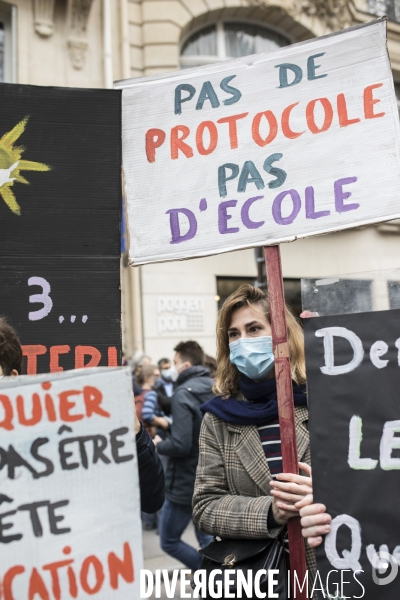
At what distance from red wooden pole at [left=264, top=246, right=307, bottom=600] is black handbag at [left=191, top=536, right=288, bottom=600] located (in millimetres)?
53

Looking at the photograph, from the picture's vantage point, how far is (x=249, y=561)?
198cm

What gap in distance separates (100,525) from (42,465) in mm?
194

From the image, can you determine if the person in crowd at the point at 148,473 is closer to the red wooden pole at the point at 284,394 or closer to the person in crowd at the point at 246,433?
the person in crowd at the point at 246,433

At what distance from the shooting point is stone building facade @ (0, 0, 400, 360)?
902cm

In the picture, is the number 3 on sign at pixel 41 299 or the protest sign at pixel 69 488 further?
the number 3 on sign at pixel 41 299

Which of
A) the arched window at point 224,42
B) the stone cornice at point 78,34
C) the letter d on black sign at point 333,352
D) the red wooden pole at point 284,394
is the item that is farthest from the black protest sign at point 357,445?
the arched window at point 224,42

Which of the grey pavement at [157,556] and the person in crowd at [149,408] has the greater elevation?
the person in crowd at [149,408]

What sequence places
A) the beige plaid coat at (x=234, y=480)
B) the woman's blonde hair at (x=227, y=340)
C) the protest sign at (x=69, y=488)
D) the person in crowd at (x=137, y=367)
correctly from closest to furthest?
the protest sign at (x=69, y=488)
the beige plaid coat at (x=234, y=480)
the woman's blonde hair at (x=227, y=340)
the person in crowd at (x=137, y=367)

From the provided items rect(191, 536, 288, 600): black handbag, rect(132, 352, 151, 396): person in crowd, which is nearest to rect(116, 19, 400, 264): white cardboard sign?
rect(191, 536, 288, 600): black handbag

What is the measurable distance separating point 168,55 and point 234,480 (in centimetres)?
869

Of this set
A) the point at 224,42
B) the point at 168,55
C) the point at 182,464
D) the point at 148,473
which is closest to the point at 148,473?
the point at 148,473

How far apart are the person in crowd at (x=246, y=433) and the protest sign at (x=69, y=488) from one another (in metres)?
0.57

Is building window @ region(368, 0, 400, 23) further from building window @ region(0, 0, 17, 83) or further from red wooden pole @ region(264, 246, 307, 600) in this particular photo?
red wooden pole @ region(264, 246, 307, 600)

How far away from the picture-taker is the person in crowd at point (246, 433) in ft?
6.55
